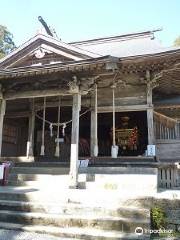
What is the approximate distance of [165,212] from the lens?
627 cm

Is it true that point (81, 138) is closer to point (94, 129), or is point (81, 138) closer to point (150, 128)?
point (94, 129)

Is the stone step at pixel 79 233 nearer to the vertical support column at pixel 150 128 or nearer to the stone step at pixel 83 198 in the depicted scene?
the stone step at pixel 83 198

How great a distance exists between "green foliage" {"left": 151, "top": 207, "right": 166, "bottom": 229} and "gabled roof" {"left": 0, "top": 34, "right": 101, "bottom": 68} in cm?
699

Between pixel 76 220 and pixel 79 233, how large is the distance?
17.2 inches

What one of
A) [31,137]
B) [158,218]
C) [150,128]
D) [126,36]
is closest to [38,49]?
[31,137]

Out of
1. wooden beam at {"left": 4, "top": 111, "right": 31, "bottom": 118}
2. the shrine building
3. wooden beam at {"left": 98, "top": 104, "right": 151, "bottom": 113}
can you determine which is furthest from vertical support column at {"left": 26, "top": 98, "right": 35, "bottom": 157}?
wooden beam at {"left": 98, "top": 104, "right": 151, "bottom": 113}

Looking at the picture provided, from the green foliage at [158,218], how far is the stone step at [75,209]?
0.35m

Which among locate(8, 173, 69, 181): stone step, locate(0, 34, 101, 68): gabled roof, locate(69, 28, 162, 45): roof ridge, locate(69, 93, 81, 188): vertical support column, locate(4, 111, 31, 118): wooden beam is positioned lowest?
locate(8, 173, 69, 181): stone step

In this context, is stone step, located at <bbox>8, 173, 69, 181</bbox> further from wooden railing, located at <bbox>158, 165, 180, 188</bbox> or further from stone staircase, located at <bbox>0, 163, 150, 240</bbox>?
wooden railing, located at <bbox>158, 165, 180, 188</bbox>

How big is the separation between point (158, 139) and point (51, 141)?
7079 millimetres

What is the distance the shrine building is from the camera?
898 cm

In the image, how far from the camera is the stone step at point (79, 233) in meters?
5.28

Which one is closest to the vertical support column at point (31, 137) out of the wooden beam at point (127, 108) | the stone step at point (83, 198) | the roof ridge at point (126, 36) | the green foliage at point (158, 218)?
the wooden beam at point (127, 108)

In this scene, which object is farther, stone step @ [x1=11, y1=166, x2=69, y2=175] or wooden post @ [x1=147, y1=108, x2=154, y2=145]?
wooden post @ [x1=147, y1=108, x2=154, y2=145]
